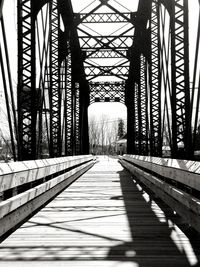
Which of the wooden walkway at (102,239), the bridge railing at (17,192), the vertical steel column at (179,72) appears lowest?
the wooden walkway at (102,239)

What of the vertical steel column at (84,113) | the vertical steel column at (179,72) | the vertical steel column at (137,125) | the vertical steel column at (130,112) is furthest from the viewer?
the vertical steel column at (84,113)

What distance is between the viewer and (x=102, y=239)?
5.00 m

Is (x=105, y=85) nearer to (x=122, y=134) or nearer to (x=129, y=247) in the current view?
(x=129, y=247)

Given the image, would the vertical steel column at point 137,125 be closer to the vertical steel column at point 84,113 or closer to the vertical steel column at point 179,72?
the vertical steel column at point 84,113

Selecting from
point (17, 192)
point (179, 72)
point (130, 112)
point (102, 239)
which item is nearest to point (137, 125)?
point (130, 112)

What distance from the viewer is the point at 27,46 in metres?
10.4

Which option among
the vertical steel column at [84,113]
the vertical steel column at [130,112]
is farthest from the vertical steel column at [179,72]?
the vertical steel column at [84,113]

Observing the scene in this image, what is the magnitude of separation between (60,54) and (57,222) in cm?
1355

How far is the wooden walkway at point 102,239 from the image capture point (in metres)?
4.09

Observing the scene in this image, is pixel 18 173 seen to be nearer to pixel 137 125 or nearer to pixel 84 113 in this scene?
pixel 137 125

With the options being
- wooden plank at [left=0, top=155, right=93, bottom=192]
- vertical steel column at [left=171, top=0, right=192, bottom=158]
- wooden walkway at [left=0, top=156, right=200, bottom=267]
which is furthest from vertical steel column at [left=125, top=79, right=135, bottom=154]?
wooden walkway at [left=0, top=156, right=200, bottom=267]

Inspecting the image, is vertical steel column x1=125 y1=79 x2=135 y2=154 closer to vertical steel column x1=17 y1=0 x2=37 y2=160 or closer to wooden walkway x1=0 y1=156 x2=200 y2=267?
vertical steel column x1=17 y1=0 x2=37 y2=160

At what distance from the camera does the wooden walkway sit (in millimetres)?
4094

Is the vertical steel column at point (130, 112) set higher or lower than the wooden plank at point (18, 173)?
higher
